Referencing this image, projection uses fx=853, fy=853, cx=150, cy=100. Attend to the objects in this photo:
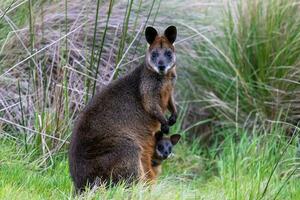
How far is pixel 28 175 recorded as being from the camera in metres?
6.13

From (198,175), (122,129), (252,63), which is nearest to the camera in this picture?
(122,129)

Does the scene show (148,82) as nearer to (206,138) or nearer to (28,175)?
(28,175)

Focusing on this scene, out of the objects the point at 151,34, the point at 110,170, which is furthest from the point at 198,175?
the point at 110,170

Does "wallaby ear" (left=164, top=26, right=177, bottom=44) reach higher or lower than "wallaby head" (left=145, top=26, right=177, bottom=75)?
higher

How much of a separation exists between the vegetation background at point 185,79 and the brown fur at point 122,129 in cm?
39

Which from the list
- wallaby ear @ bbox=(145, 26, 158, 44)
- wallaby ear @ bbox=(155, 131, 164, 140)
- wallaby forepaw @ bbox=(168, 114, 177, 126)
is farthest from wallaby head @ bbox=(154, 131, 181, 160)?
wallaby ear @ bbox=(145, 26, 158, 44)

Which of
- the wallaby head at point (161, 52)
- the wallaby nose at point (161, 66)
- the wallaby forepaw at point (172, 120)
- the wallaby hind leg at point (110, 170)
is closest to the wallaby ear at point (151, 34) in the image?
the wallaby head at point (161, 52)

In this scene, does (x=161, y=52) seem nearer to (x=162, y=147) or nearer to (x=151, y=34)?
(x=151, y=34)

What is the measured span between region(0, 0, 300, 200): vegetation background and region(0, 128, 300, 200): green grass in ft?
0.06

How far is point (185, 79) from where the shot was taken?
8.71m

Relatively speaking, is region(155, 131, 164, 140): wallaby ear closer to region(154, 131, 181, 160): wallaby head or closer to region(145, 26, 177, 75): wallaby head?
region(154, 131, 181, 160): wallaby head

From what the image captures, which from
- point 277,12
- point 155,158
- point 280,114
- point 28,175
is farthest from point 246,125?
point 28,175

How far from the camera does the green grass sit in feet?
17.8

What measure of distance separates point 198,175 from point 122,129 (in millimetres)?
1965
